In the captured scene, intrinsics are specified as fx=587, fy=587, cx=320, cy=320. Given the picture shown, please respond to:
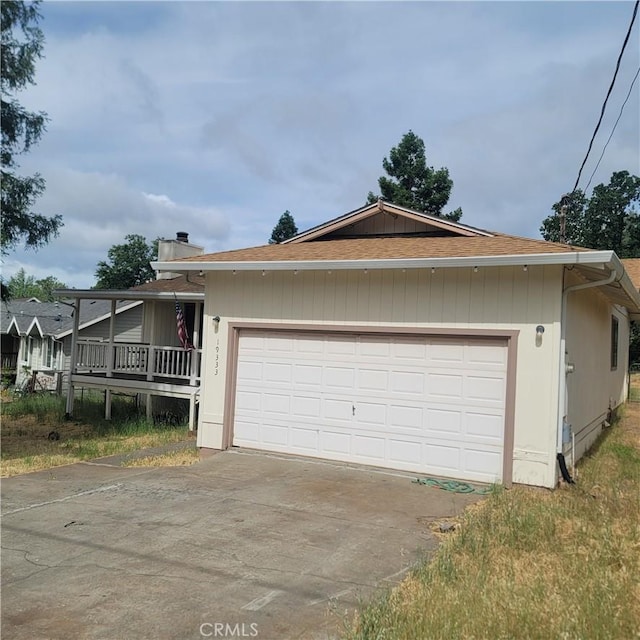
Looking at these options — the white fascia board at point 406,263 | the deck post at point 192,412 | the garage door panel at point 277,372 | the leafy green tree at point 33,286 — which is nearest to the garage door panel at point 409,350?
the white fascia board at point 406,263

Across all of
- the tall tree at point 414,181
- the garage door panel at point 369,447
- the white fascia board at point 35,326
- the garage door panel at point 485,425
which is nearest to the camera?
the garage door panel at point 485,425

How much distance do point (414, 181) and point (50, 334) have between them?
78.3 feet

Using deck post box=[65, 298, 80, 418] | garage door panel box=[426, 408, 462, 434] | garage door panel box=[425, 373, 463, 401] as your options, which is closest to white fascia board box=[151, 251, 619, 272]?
garage door panel box=[425, 373, 463, 401]

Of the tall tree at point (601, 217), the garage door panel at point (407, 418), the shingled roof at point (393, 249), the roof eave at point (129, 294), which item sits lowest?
the garage door panel at point (407, 418)

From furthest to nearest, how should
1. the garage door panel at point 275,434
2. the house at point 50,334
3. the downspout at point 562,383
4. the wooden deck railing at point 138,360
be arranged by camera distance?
1. the house at point 50,334
2. the wooden deck railing at point 138,360
3. the garage door panel at point 275,434
4. the downspout at point 562,383

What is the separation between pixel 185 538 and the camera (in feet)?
19.5

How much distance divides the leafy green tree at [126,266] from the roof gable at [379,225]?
3597 cm

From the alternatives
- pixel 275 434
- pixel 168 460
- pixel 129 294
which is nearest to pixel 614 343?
pixel 275 434

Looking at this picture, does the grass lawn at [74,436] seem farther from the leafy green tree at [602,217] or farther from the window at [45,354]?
the leafy green tree at [602,217]

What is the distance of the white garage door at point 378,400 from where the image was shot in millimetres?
8523

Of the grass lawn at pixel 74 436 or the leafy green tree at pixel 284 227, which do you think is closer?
the grass lawn at pixel 74 436

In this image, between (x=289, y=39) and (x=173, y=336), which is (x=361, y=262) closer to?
(x=289, y=39)

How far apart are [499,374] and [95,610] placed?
19.8 feet

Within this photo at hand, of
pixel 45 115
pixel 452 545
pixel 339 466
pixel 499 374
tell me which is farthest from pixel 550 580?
pixel 45 115
